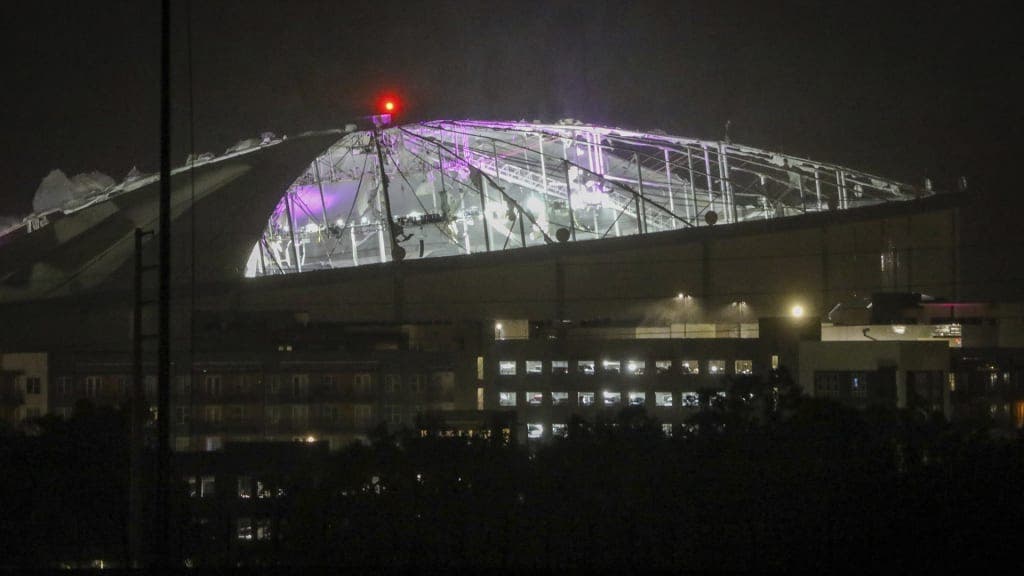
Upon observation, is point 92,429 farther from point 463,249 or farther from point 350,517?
point 463,249

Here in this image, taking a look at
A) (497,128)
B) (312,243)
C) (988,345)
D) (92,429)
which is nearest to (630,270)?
(497,128)

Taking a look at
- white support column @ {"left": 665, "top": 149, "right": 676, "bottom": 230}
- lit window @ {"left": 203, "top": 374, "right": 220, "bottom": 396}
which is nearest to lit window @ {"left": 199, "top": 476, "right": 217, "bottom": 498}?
lit window @ {"left": 203, "top": 374, "right": 220, "bottom": 396}

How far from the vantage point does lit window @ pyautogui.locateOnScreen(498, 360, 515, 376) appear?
27.2 metres

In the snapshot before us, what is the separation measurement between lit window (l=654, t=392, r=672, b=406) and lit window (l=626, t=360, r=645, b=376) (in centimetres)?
62

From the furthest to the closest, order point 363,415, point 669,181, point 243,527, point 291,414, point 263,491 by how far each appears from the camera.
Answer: point 669,181 → point 291,414 → point 363,415 → point 243,527 → point 263,491

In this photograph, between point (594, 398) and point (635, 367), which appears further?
point (594, 398)

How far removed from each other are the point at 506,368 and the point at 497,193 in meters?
5.01

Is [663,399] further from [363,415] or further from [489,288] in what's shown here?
[363,415]

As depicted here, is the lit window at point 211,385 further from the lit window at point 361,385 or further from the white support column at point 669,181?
the white support column at point 669,181

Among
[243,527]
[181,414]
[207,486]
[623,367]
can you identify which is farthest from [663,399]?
[243,527]

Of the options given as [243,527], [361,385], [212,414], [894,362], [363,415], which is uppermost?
[894,362]

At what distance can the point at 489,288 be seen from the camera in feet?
91.9

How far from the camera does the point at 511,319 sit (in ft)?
99.3

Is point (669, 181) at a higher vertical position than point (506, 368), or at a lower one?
higher
